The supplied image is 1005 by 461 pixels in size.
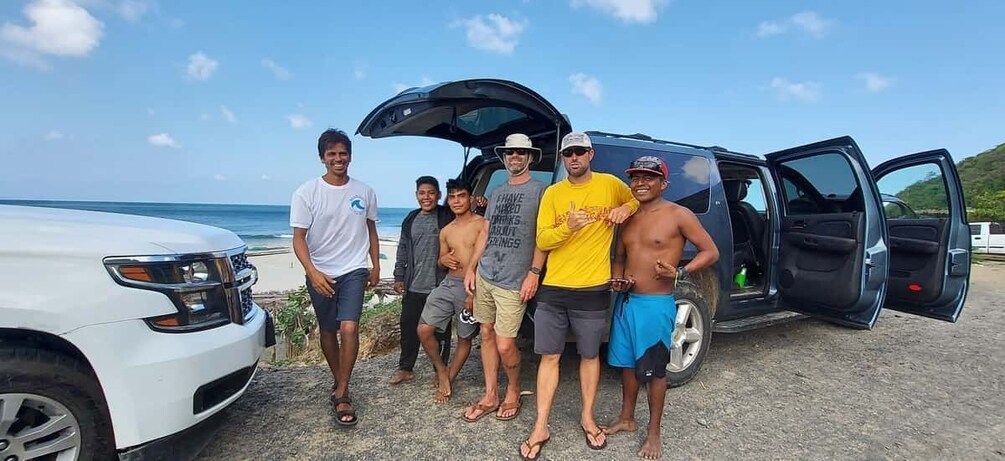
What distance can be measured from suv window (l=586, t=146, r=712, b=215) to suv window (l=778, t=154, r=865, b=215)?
3.44 feet

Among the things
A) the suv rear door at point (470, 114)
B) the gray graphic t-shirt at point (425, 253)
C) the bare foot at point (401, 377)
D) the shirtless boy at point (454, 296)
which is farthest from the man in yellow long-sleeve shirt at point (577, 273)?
the bare foot at point (401, 377)

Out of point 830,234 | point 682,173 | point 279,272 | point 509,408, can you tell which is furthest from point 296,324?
point 279,272

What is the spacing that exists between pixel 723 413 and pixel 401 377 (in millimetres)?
2388

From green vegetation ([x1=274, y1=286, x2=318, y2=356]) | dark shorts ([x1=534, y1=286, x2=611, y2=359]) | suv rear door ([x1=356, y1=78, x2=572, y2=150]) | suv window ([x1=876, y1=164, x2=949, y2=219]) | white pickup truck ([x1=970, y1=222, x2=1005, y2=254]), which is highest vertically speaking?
suv rear door ([x1=356, y1=78, x2=572, y2=150])

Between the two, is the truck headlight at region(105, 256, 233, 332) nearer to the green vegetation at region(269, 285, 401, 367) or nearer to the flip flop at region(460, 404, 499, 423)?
the flip flop at region(460, 404, 499, 423)

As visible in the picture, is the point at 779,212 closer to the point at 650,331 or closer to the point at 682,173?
the point at 682,173

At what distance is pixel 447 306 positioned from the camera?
3576 mm

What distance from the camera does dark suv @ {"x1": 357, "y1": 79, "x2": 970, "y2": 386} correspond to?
3.48 metres

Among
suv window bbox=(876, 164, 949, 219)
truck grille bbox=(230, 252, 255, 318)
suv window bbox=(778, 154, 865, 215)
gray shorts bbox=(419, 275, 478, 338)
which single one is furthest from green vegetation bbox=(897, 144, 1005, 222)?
truck grille bbox=(230, 252, 255, 318)

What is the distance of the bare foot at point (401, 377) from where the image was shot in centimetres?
382

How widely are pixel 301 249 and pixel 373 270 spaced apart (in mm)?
581

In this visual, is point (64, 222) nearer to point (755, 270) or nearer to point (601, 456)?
point (601, 456)

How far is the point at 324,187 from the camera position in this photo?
10.6ft

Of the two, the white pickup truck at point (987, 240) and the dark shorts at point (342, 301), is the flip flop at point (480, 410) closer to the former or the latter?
the dark shorts at point (342, 301)
